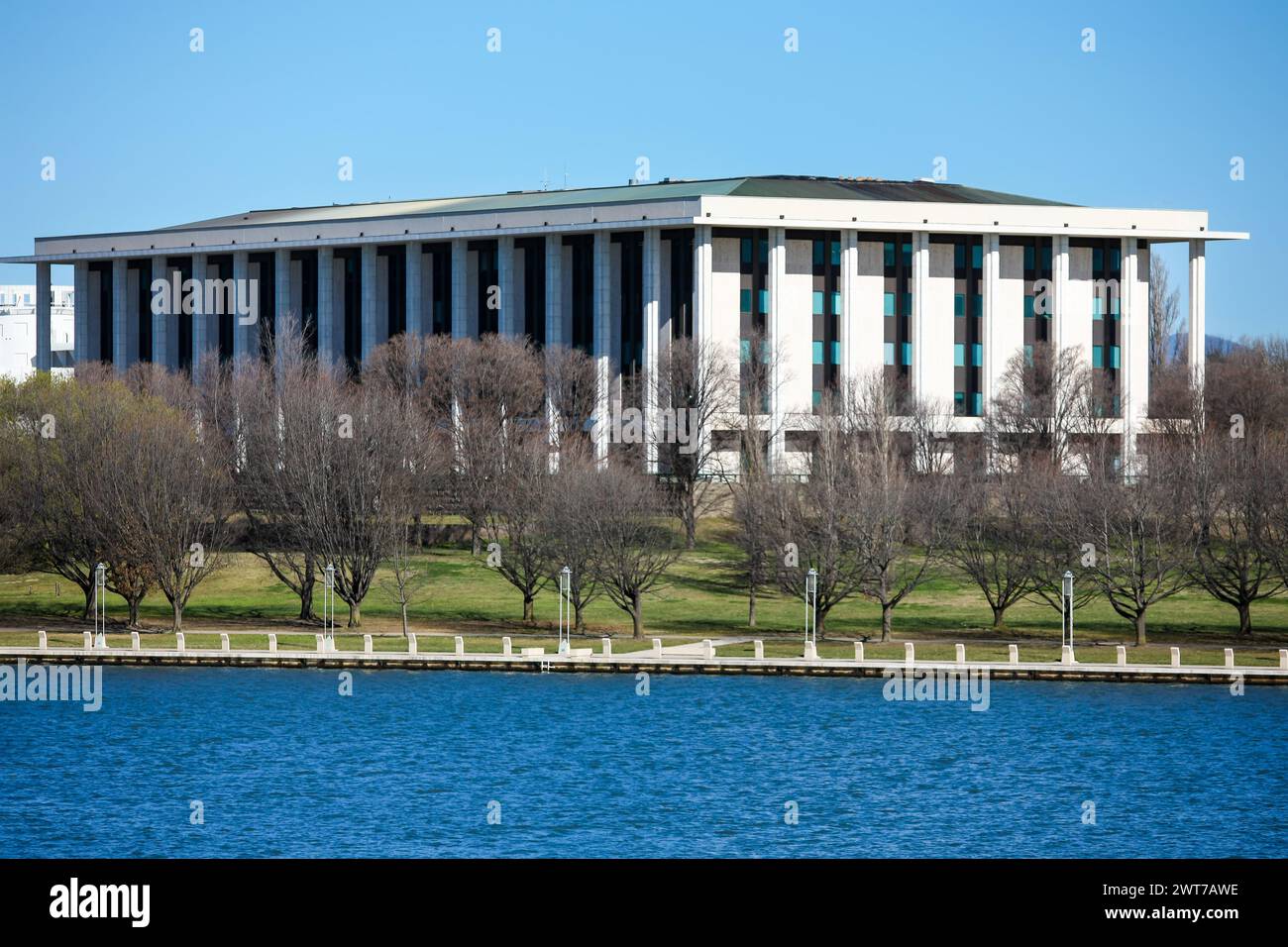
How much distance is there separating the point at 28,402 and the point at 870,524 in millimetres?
36264

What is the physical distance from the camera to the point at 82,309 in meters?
127

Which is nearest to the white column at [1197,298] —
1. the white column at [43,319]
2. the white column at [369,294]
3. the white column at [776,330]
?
the white column at [776,330]

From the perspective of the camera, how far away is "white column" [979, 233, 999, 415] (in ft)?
361

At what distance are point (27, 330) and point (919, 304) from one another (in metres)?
78.1

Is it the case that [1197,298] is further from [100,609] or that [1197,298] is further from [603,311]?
[100,609]

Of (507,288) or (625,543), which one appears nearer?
(625,543)

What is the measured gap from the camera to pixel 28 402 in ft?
261

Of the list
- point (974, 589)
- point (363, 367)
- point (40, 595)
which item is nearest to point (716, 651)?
point (974, 589)

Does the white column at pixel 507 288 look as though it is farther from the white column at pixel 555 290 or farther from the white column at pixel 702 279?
the white column at pixel 702 279

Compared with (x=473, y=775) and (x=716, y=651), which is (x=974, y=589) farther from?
(x=473, y=775)

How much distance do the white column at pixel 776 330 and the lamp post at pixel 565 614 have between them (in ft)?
97.1

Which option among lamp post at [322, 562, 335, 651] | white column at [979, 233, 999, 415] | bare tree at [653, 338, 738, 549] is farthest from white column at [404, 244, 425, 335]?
lamp post at [322, 562, 335, 651]
